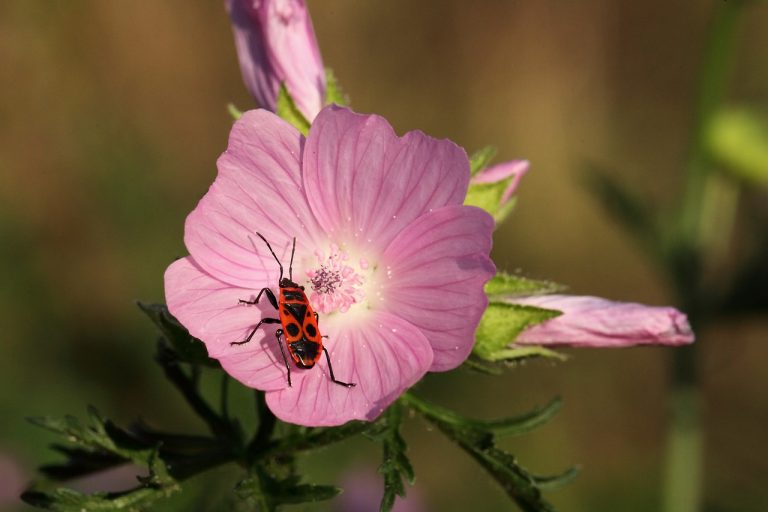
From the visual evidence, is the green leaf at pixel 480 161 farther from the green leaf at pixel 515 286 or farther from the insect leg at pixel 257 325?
the insect leg at pixel 257 325

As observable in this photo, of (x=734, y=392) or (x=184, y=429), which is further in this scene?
(x=734, y=392)

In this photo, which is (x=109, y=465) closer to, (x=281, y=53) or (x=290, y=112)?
(x=290, y=112)

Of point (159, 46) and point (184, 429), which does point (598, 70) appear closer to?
point (159, 46)

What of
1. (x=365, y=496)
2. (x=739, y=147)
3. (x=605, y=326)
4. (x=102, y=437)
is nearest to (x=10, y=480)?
(x=365, y=496)

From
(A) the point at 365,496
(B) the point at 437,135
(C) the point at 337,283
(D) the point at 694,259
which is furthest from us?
(B) the point at 437,135

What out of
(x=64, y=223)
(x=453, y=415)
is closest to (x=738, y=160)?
(x=453, y=415)

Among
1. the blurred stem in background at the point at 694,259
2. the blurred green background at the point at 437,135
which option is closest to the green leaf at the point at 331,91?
the blurred stem in background at the point at 694,259
